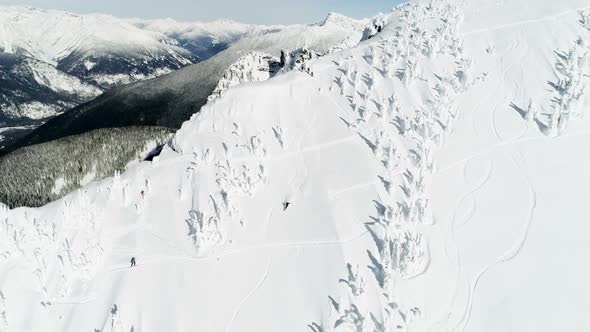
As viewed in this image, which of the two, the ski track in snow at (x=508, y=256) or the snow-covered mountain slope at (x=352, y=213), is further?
the snow-covered mountain slope at (x=352, y=213)

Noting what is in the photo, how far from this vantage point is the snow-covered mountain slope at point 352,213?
2517 cm

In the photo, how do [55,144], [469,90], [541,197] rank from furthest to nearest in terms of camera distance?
[55,144] → [469,90] → [541,197]

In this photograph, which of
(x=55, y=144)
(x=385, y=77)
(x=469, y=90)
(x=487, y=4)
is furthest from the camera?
(x=55, y=144)

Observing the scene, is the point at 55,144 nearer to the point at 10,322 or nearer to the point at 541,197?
the point at 10,322

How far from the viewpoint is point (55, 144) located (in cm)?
13638

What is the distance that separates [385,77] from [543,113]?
13.9 meters

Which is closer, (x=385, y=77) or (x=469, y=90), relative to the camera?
(x=469, y=90)

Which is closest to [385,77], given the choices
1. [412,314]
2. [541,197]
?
[541,197]

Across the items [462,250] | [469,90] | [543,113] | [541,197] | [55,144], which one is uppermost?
[55,144]

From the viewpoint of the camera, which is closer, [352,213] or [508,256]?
[508,256]

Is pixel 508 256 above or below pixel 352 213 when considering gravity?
below

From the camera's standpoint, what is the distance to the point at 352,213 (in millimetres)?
30688

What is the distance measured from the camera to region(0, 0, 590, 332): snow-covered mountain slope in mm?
25172

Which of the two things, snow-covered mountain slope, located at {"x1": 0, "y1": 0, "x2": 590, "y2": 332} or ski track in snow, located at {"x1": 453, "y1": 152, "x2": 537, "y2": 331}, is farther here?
snow-covered mountain slope, located at {"x1": 0, "y1": 0, "x2": 590, "y2": 332}
